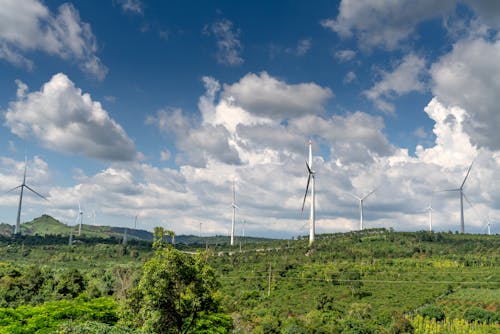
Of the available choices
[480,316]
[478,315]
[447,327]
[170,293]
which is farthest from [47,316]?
[480,316]

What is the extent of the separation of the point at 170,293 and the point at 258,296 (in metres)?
109

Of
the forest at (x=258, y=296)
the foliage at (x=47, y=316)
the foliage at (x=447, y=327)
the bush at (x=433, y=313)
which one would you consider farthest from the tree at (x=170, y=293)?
the bush at (x=433, y=313)

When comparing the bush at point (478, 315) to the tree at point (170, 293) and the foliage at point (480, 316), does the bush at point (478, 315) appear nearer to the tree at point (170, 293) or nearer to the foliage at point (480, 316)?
the foliage at point (480, 316)

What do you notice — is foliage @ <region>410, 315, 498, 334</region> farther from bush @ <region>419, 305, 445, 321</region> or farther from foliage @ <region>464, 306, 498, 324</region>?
bush @ <region>419, 305, 445, 321</region>

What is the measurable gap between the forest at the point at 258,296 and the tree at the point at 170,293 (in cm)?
8

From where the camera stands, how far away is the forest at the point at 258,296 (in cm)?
3662

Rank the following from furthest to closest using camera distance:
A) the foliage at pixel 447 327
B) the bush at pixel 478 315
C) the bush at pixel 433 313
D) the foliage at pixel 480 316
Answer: the bush at pixel 433 313, the bush at pixel 478 315, the foliage at pixel 480 316, the foliage at pixel 447 327

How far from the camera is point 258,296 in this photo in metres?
141

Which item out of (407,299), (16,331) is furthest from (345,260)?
(16,331)

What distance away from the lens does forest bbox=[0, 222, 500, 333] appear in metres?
36.6

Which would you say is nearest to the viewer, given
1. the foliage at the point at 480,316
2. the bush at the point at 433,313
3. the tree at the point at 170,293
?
the tree at the point at 170,293

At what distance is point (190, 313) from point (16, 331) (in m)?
24.3

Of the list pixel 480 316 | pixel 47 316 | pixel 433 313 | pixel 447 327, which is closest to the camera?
pixel 47 316

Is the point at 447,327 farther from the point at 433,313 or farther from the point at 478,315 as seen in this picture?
the point at 478,315
